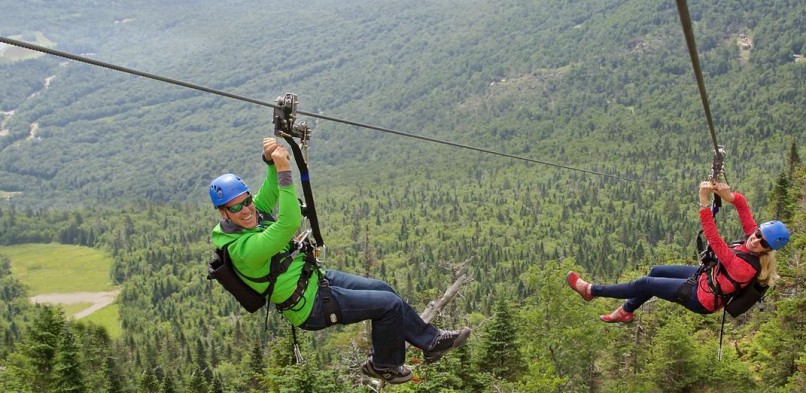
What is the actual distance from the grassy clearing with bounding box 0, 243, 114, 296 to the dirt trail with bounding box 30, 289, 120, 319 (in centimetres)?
185

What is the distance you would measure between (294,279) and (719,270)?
15.1 ft

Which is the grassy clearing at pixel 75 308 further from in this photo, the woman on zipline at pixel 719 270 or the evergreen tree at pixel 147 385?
the woman on zipline at pixel 719 270

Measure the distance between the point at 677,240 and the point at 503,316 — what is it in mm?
91876

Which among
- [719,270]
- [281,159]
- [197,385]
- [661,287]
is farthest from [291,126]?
[197,385]

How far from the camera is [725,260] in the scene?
23.3ft

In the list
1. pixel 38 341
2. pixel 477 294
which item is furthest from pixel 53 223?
pixel 38 341

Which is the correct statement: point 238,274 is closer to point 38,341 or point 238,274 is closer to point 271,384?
point 271,384

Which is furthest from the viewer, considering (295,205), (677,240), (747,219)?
(677,240)

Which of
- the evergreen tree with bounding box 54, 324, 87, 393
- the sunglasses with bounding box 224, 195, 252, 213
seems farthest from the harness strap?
the evergreen tree with bounding box 54, 324, 87, 393

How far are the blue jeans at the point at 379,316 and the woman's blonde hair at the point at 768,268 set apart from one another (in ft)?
11.8

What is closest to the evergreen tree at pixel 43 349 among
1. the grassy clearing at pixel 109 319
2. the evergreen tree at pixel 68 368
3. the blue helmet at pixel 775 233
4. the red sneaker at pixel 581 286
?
the evergreen tree at pixel 68 368

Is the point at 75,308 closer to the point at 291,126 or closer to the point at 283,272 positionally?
the point at 283,272

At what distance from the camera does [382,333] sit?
598cm

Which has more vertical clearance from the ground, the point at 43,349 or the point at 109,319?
the point at 43,349
